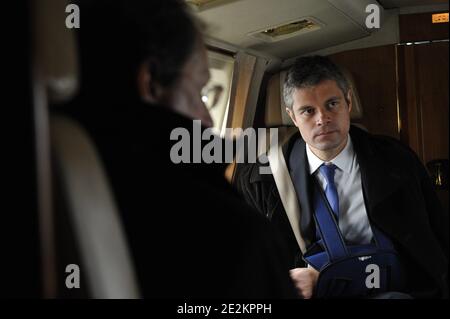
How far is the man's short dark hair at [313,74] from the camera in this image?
1936 mm

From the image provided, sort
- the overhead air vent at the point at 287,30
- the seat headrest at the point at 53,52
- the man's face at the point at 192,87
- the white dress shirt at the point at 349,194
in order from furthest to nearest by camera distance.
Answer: the overhead air vent at the point at 287,30 → the white dress shirt at the point at 349,194 → the man's face at the point at 192,87 → the seat headrest at the point at 53,52

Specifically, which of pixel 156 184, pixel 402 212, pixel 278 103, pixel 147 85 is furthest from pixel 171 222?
pixel 278 103

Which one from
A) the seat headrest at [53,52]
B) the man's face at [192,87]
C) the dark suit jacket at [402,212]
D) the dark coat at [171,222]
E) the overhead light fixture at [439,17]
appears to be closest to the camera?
the seat headrest at [53,52]

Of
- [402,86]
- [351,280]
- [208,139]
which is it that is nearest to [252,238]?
[208,139]

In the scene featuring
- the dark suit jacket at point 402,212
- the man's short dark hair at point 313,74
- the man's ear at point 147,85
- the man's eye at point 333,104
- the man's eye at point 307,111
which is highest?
the man's short dark hair at point 313,74

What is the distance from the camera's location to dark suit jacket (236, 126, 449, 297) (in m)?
1.72

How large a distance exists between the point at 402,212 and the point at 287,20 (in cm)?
92

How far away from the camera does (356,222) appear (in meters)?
1.85

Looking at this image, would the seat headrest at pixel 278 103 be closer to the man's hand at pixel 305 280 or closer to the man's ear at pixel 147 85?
the man's hand at pixel 305 280

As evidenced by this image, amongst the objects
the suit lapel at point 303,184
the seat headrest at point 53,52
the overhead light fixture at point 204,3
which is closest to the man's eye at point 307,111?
the suit lapel at point 303,184

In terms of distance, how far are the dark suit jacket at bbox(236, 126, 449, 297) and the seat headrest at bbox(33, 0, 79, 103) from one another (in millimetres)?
1258

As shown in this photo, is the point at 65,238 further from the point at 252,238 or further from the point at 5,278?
the point at 252,238

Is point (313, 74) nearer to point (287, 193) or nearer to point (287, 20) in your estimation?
point (287, 20)

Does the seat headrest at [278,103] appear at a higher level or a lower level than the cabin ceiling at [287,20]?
lower
